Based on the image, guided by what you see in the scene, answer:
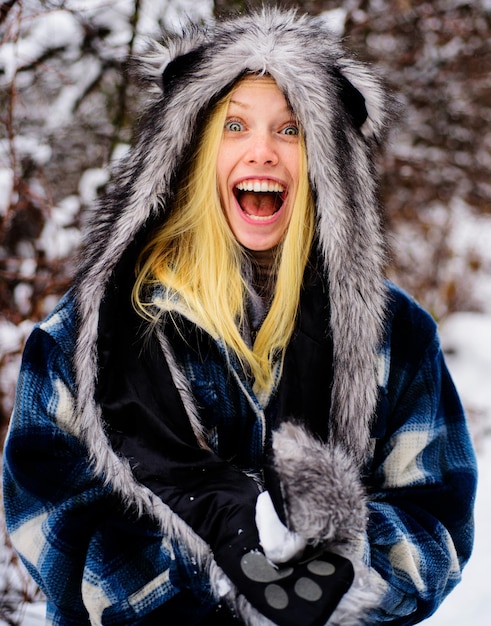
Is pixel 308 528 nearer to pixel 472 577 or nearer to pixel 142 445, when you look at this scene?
pixel 142 445

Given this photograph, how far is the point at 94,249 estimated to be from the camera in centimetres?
187

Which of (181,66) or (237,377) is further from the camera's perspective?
(181,66)

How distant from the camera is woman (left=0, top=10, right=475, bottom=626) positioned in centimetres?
159

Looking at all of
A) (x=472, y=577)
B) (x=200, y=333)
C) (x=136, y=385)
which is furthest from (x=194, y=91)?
(x=472, y=577)

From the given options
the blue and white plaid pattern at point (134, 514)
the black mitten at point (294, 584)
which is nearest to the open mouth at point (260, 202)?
the blue and white plaid pattern at point (134, 514)

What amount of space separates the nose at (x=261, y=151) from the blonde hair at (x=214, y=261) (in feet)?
0.34

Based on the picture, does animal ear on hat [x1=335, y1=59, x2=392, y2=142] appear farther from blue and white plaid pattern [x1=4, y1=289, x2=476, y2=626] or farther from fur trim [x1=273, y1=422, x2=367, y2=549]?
fur trim [x1=273, y1=422, x2=367, y2=549]

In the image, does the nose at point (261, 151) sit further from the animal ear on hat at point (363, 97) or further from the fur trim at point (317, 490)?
the fur trim at point (317, 490)

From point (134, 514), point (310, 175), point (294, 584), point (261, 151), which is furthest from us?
point (310, 175)

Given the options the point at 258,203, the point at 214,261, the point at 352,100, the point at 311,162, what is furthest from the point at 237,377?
the point at 352,100

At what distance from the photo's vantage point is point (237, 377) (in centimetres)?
177

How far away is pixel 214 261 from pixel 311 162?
40cm

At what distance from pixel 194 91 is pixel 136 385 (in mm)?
854

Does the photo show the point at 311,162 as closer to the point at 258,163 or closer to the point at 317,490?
the point at 258,163
